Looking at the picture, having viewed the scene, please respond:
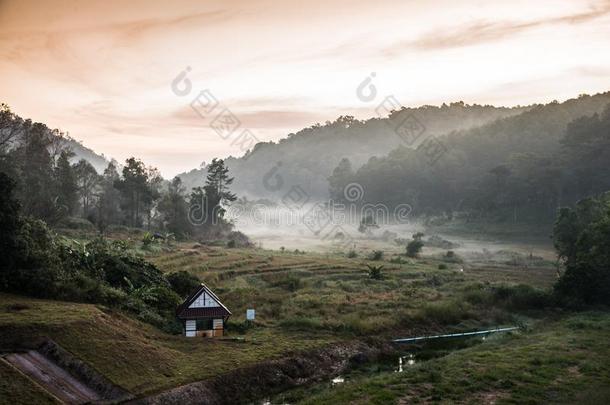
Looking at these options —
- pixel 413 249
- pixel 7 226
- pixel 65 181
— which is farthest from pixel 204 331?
pixel 65 181

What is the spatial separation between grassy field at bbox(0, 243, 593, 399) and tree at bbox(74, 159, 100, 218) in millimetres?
32091

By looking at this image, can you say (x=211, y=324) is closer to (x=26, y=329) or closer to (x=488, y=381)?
(x=26, y=329)

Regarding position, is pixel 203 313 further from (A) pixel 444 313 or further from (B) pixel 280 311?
(A) pixel 444 313

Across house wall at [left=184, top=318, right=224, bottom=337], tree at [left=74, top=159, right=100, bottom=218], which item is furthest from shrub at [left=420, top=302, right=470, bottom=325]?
tree at [left=74, top=159, right=100, bottom=218]

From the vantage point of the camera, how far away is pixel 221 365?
25.6 m

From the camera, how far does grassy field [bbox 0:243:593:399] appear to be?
23.8 metres

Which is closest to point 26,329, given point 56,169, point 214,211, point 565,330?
point 565,330

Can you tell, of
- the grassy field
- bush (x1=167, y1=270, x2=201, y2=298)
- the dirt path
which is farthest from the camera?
bush (x1=167, y1=270, x2=201, y2=298)

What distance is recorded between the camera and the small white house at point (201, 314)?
29203mm

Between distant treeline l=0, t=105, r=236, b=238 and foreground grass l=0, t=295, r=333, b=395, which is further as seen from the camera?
distant treeline l=0, t=105, r=236, b=238

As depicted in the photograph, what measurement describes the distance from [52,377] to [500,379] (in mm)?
19872

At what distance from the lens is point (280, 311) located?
3656 centimetres

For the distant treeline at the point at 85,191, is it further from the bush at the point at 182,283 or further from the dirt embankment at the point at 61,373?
the dirt embankment at the point at 61,373

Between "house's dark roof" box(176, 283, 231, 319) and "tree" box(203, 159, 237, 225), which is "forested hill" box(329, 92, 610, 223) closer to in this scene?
"tree" box(203, 159, 237, 225)
